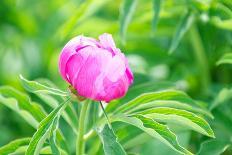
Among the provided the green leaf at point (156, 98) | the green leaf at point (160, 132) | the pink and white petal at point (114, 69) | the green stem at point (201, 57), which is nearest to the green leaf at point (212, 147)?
the green leaf at point (156, 98)

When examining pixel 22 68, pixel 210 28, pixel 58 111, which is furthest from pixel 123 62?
pixel 22 68

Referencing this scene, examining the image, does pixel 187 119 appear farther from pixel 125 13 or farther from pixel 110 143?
pixel 125 13

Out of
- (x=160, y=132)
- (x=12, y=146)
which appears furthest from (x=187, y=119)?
(x=12, y=146)

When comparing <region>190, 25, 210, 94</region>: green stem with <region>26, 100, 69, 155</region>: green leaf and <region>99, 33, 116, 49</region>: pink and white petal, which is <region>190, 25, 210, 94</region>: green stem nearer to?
<region>99, 33, 116, 49</region>: pink and white petal

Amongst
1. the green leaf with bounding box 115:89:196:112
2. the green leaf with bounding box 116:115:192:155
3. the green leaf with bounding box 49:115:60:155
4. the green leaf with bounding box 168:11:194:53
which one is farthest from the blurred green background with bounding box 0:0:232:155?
the green leaf with bounding box 49:115:60:155

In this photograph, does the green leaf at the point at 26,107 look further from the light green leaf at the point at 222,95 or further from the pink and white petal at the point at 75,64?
the light green leaf at the point at 222,95

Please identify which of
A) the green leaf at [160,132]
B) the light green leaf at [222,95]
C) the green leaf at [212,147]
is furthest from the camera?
the light green leaf at [222,95]

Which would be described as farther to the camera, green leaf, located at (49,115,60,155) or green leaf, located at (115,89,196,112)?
green leaf, located at (115,89,196,112)
